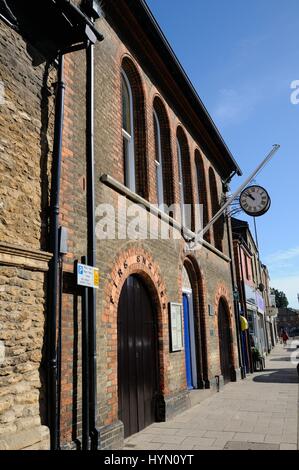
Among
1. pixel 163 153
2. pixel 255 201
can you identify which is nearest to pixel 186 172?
pixel 163 153

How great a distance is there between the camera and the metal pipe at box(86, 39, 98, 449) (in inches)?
216

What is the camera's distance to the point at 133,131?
888cm

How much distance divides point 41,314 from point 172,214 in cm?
574

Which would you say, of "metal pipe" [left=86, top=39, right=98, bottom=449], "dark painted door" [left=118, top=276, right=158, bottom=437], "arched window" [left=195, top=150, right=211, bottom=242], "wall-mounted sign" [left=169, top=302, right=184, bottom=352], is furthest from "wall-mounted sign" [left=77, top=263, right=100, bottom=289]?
"arched window" [left=195, top=150, right=211, bottom=242]

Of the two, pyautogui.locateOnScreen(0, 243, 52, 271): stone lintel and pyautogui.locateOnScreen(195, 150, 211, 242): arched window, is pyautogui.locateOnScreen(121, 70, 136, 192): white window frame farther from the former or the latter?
pyautogui.locateOnScreen(195, 150, 211, 242): arched window

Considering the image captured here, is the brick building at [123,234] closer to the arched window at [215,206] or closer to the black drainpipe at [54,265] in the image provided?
the black drainpipe at [54,265]

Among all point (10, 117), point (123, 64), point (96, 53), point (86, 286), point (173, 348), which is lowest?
point (173, 348)

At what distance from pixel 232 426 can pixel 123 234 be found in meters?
3.93

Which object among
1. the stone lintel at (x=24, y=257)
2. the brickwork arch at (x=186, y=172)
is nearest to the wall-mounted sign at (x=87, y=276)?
the stone lintel at (x=24, y=257)

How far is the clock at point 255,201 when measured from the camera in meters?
14.3

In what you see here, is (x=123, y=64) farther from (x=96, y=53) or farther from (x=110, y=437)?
(x=110, y=437)

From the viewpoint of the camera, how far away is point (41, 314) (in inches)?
197

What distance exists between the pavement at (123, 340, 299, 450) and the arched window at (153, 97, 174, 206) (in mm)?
4938
